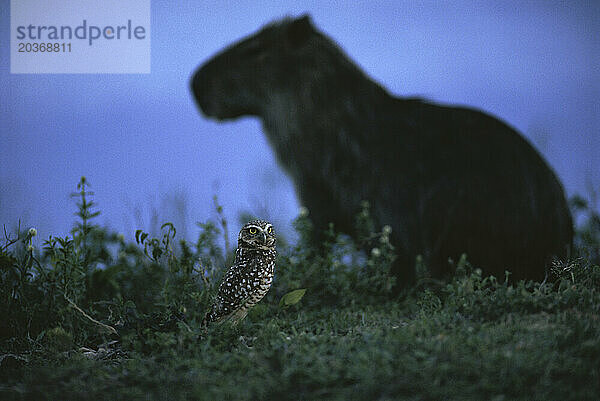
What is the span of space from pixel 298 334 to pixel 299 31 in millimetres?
3265

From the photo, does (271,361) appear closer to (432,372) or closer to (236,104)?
(432,372)

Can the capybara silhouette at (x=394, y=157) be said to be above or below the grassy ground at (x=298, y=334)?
above

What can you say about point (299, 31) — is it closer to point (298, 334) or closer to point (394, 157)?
point (394, 157)

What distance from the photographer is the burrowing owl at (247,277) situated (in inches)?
129

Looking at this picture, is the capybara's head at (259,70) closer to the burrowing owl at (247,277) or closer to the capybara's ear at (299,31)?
the capybara's ear at (299,31)

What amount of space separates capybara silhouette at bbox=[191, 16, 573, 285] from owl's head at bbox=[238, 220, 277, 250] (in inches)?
71.1

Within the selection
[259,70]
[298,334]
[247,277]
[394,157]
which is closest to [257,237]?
[247,277]

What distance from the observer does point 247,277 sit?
3287 millimetres

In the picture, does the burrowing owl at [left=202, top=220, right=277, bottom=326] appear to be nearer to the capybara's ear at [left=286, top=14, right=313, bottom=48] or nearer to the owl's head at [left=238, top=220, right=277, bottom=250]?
the owl's head at [left=238, top=220, right=277, bottom=250]

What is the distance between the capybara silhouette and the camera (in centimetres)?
455

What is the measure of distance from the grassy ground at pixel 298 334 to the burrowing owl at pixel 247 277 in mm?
127

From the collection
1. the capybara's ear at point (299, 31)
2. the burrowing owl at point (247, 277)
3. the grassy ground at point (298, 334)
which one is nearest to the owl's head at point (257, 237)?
the burrowing owl at point (247, 277)

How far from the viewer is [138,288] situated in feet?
15.1

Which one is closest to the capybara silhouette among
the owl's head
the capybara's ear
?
the capybara's ear
